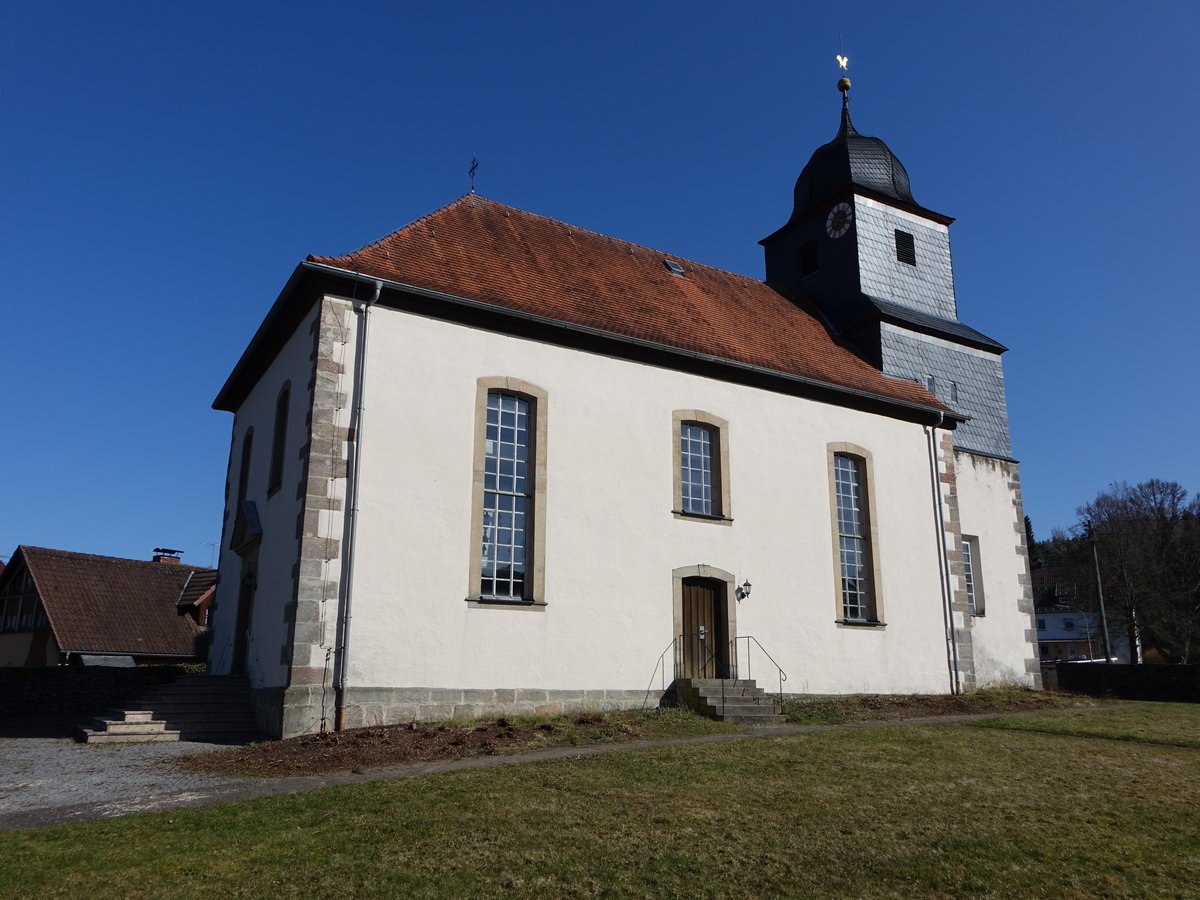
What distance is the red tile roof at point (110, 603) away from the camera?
27.0 meters

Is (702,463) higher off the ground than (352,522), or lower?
higher

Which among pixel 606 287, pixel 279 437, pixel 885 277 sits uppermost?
pixel 885 277

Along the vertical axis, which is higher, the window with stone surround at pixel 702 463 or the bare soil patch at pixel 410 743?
the window with stone surround at pixel 702 463

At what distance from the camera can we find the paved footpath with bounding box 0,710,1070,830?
7.53 metres

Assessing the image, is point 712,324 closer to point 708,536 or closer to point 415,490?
point 708,536

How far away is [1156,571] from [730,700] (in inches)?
1361

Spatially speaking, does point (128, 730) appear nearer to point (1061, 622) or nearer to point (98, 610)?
point (98, 610)

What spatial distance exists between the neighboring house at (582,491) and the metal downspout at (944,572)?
0.06 m

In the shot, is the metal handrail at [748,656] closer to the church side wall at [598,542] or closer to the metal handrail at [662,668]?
the church side wall at [598,542]

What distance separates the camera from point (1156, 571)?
39.9m


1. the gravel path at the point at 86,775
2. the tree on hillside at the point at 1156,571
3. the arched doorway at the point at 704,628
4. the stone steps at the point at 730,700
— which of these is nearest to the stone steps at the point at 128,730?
the gravel path at the point at 86,775

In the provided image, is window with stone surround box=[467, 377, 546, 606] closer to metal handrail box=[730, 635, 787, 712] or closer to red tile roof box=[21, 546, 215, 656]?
metal handrail box=[730, 635, 787, 712]

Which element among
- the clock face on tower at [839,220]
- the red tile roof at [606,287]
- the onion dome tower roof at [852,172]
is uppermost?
the onion dome tower roof at [852,172]

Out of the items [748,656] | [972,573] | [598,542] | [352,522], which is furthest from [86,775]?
[972,573]
